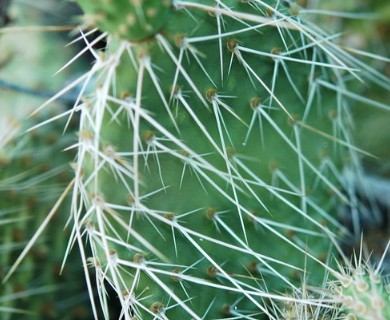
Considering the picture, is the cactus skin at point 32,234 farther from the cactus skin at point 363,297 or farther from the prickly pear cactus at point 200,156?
the cactus skin at point 363,297

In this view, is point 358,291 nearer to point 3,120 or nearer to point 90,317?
point 90,317

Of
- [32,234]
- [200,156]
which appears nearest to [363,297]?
[200,156]

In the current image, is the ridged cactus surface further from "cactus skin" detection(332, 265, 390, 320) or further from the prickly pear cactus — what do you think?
"cactus skin" detection(332, 265, 390, 320)

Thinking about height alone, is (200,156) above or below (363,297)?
above

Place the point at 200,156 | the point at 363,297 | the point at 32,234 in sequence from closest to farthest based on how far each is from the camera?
the point at 363,297 < the point at 200,156 < the point at 32,234

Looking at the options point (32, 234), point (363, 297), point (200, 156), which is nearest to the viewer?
point (363, 297)

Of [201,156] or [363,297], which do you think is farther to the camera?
[201,156]

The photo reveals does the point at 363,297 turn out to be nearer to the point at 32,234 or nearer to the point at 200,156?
the point at 200,156

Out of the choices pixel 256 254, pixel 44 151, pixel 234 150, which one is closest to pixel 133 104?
pixel 234 150
